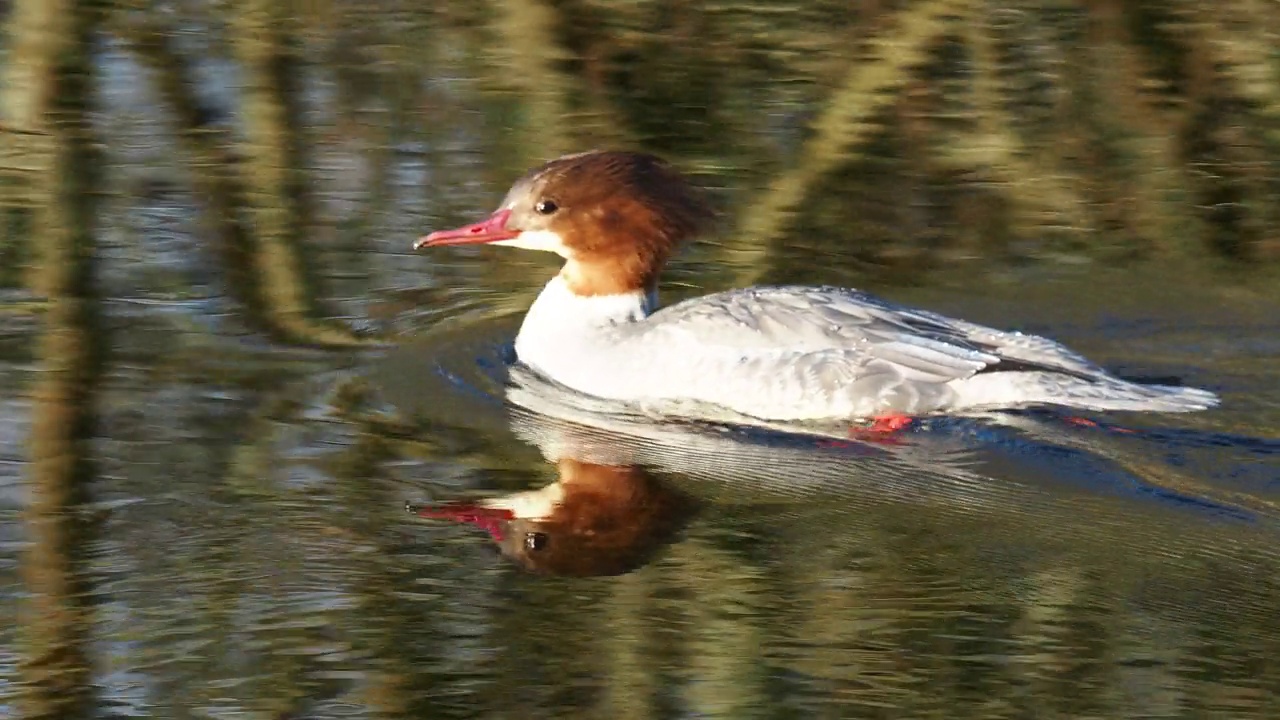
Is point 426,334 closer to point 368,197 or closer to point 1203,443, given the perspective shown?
point 368,197

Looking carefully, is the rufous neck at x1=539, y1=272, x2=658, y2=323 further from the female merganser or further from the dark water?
the dark water

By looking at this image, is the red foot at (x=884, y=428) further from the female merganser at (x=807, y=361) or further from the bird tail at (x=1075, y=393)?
the bird tail at (x=1075, y=393)

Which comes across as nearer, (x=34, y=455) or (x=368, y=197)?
(x=34, y=455)

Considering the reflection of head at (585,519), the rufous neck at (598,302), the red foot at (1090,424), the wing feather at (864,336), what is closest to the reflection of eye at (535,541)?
the reflection of head at (585,519)

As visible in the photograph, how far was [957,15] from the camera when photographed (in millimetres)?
10602

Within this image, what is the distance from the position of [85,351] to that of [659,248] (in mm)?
2204

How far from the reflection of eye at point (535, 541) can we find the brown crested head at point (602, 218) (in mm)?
2081

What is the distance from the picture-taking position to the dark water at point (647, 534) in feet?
16.3

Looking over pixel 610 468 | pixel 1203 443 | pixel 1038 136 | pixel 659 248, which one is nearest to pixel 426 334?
pixel 659 248

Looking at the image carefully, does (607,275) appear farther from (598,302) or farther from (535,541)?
(535,541)

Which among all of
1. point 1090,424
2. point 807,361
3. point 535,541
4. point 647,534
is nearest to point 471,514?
point 535,541

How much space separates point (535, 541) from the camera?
19.4ft

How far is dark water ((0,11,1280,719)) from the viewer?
4969 mm

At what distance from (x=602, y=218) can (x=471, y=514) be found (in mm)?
2091
